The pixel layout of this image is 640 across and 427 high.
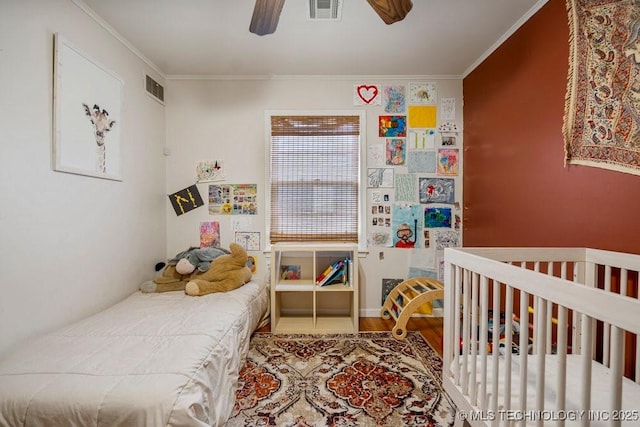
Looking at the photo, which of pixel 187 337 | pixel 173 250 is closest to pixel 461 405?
pixel 187 337

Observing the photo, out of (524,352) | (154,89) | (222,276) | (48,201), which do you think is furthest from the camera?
(154,89)

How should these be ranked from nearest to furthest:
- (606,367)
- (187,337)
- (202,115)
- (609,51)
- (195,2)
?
(606,367), (609,51), (187,337), (195,2), (202,115)

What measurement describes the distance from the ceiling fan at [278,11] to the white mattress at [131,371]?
1.55 m

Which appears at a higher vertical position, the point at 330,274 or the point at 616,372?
the point at 616,372

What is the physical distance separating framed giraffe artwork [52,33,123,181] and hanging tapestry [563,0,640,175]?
2.65m

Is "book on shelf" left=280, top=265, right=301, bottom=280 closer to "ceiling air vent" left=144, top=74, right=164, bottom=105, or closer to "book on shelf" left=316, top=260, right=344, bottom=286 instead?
"book on shelf" left=316, top=260, right=344, bottom=286

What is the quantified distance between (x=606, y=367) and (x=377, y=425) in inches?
38.5

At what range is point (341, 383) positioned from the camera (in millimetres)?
1576

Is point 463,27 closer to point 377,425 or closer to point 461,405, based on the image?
point 461,405

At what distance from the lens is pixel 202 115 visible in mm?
2506

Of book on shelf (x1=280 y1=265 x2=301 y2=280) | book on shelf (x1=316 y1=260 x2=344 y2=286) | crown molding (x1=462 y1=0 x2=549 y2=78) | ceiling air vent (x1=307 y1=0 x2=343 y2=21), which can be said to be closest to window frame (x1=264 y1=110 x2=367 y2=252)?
book on shelf (x1=280 y1=265 x2=301 y2=280)

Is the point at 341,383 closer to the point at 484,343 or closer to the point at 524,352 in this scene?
the point at 484,343

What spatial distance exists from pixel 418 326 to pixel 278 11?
2459mm

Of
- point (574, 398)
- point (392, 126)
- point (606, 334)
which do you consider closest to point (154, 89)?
point (392, 126)
